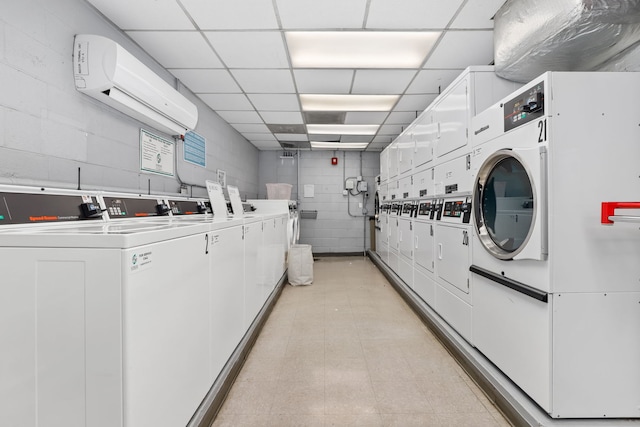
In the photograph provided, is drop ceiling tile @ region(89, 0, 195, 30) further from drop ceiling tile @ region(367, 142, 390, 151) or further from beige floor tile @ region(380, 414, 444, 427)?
drop ceiling tile @ region(367, 142, 390, 151)

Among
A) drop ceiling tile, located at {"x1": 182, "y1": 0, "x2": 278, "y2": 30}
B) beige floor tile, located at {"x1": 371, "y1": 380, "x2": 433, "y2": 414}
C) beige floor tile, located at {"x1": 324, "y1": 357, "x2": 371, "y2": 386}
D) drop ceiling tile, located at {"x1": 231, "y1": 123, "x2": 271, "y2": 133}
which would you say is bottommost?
beige floor tile, located at {"x1": 371, "y1": 380, "x2": 433, "y2": 414}

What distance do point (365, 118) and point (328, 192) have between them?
2.67m

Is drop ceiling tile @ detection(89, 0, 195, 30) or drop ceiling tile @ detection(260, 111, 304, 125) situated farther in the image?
drop ceiling tile @ detection(260, 111, 304, 125)

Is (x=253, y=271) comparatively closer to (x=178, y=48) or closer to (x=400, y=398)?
(x=400, y=398)

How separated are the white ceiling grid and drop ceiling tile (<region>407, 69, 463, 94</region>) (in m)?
0.01

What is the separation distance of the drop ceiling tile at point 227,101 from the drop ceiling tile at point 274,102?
12cm

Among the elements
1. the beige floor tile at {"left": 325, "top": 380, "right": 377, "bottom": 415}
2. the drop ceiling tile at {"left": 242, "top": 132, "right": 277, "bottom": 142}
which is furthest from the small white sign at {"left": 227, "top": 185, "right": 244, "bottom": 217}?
the drop ceiling tile at {"left": 242, "top": 132, "right": 277, "bottom": 142}

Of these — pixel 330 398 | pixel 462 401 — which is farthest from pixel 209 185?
pixel 462 401

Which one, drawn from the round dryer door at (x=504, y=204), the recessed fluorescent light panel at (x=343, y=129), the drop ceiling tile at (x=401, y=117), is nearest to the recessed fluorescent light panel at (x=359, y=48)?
the round dryer door at (x=504, y=204)

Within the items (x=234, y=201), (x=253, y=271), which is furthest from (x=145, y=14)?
(x=253, y=271)

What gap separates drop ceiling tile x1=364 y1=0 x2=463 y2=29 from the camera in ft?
6.79

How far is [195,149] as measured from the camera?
12.2ft

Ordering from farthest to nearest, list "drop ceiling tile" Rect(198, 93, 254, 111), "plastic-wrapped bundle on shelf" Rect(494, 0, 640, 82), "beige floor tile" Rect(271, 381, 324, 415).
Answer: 1. "drop ceiling tile" Rect(198, 93, 254, 111)
2. "beige floor tile" Rect(271, 381, 324, 415)
3. "plastic-wrapped bundle on shelf" Rect(494, 0, 640, 82)

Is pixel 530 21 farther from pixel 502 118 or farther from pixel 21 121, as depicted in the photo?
pixel 21 121
